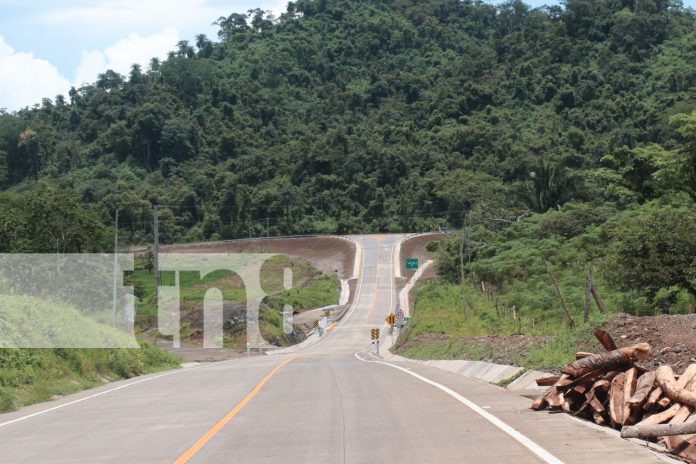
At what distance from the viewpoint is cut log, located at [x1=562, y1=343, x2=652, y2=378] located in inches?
439

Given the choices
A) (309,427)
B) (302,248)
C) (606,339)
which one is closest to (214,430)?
(309,427)

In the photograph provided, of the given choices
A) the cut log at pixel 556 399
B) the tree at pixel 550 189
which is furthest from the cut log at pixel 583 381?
the tree at pixel 550 189

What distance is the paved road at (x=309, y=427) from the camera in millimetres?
9367

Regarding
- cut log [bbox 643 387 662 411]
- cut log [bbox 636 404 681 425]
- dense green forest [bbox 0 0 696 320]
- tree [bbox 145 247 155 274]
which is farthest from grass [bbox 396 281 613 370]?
tree [bbox 145 247 155 274]

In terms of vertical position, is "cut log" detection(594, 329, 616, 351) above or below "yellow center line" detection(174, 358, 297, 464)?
above

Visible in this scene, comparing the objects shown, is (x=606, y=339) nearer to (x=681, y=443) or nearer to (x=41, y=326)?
(x=681, y=443)

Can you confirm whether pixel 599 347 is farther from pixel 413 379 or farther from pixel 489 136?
pixel 489 136

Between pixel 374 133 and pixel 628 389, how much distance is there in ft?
482

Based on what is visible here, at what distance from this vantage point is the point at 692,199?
55.2 metres

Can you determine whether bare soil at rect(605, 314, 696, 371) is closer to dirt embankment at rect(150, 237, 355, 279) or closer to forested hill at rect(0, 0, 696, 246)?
forested hill at rect(0, 0, 696, 246)

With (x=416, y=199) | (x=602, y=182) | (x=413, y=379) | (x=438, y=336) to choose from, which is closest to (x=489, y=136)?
(x=416, y=199)

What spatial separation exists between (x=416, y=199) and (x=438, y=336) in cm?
8585

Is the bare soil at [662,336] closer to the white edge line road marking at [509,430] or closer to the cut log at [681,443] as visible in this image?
the white edge line road marking at [509,430]

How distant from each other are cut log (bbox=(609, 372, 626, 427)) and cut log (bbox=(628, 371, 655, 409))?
0.84 feet
